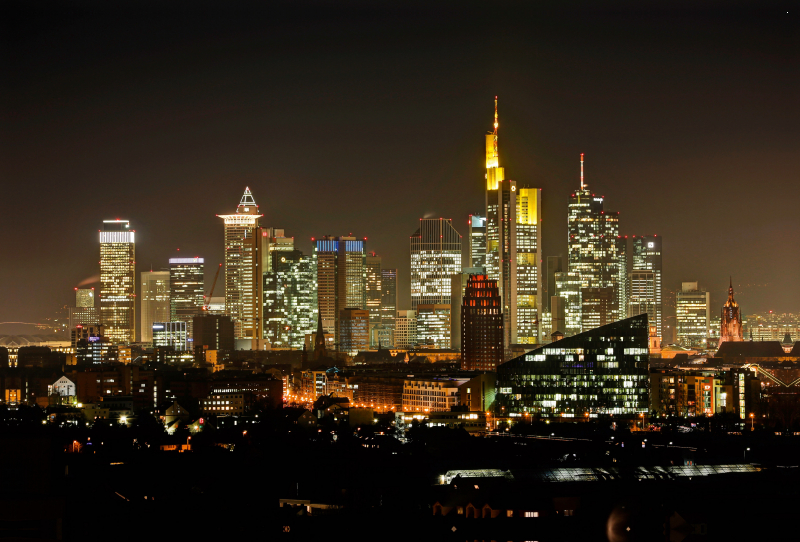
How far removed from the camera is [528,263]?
173 meters

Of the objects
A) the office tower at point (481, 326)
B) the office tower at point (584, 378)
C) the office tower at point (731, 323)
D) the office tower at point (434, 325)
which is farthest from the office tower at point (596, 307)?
the office tower at point (584, 378)

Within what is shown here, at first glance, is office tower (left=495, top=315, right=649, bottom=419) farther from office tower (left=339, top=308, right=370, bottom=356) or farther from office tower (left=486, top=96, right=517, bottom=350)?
office tower (left=339, top=308, right=370, bottom=356)

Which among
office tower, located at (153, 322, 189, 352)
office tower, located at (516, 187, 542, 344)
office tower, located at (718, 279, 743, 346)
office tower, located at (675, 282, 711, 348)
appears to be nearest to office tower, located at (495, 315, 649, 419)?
office tower, located at (718, 279, 743, 346)

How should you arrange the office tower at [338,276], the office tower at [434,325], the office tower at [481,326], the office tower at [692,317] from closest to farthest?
the office tower at [481,326]
the office tower at [434,325]
the office tower at [338,276]
the office tower at [692,317]

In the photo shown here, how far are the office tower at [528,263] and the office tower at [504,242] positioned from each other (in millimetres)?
1569

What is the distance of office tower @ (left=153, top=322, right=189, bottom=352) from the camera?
17285 centimetres

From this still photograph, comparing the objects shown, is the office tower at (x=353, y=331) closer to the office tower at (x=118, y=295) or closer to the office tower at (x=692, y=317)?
the office tower at (x=118, y=295)

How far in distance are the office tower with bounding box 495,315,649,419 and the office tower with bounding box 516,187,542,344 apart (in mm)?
100685

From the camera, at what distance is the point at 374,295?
644ft

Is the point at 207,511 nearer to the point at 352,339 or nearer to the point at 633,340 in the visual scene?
the point at 633,340

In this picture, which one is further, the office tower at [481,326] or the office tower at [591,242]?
the office tower at [591,242]

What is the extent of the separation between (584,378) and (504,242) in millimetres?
103325

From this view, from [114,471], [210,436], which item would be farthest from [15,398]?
[114,471]

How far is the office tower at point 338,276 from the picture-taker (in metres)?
182
